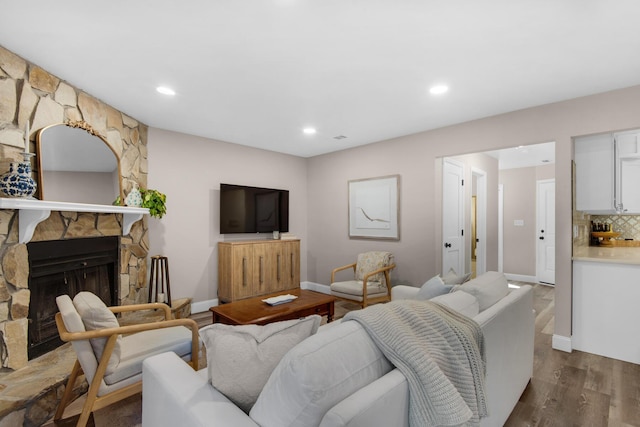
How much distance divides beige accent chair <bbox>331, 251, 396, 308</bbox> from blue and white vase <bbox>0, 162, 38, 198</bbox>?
3.11m

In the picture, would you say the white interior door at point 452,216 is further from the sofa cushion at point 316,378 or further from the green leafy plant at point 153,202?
the green leafy plant at point 153,202

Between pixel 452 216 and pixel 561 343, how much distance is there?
6.36ft

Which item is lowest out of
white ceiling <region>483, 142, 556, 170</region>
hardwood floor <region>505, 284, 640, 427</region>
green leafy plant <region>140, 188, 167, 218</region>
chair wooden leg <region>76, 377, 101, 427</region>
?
hardwood floor <region>505, 284, 640, 427</region>

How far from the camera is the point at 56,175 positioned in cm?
255

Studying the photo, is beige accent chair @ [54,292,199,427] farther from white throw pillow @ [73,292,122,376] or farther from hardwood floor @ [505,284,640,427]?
hardwood floor @ [505,284,640,427]

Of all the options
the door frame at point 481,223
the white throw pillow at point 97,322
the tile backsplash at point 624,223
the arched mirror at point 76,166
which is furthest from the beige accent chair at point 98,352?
the tile backsplash at point 624,223

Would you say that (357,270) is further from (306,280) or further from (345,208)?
(306,280)

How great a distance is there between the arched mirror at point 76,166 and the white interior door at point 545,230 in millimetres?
6857

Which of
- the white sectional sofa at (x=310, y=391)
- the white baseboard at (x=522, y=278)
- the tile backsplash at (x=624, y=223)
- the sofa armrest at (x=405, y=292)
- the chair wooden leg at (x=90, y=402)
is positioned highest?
the tile backsplash at (x=624, y=223)

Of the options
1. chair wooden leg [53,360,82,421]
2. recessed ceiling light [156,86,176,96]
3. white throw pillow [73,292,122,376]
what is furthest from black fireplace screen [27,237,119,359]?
recessed ceiling light [156,86,176,96]

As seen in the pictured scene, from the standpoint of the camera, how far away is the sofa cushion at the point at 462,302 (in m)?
1.71

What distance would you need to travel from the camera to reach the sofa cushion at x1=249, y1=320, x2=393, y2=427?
0.91 metres

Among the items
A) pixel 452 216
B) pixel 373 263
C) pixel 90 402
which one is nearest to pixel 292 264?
pixel 373 263

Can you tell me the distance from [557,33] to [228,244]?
3.84 meters
